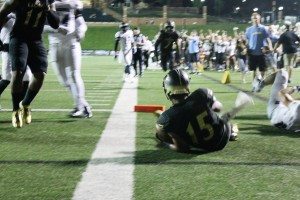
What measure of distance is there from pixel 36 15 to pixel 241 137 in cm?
274

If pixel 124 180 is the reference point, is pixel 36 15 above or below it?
above

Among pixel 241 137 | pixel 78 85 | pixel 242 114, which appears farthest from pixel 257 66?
pixel 241 137

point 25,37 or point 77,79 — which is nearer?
point 25,37

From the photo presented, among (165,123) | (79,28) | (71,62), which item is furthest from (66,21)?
(165,123)

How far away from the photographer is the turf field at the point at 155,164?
11.8ft

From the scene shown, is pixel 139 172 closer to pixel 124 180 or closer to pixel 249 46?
pixel 124 180

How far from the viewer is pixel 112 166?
4.45 metres

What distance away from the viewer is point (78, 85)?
7.76m

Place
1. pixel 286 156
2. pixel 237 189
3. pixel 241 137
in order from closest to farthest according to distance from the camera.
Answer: pixel 237 189
pixel 286 156
pixel 241 137

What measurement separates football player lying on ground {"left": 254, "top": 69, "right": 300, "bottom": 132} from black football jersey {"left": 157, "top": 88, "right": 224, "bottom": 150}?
1757 mm

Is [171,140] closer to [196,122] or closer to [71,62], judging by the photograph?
[196,122]

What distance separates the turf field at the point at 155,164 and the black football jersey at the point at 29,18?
1111 millimetres

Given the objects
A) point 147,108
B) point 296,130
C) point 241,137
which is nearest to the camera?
point 241,137

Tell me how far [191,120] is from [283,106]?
2.23m
